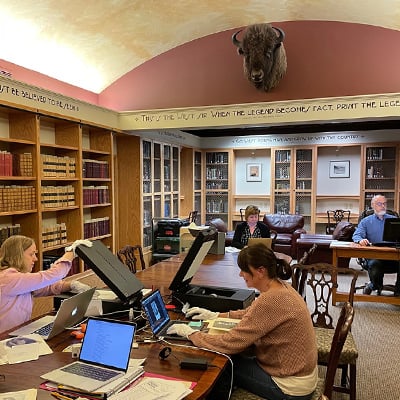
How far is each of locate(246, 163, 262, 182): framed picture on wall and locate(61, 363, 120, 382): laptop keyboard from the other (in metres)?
7.81

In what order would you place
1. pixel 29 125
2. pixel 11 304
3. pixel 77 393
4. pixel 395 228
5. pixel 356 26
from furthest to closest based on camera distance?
1. pixel 356 26
2. pixel 395 228
3. pixel 29 125
4. pixel 11 304
5. pixel 77 393

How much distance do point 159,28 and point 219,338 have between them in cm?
443

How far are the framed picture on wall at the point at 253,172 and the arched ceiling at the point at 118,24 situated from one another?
13.6ft

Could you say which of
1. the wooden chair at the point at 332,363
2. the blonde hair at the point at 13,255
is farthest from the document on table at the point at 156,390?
the blonde hair at the point at 13,255

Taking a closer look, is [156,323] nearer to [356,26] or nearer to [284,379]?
[284,379]

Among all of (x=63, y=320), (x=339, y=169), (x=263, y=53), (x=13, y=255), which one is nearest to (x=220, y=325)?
(x=63, y=320)

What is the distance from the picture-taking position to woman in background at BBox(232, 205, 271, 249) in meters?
4.70

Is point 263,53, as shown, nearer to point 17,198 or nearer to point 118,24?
point 118,24

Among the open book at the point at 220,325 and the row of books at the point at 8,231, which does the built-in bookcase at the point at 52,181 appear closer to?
the row of books at the point at 8,231

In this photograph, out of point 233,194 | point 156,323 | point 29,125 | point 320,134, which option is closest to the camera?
point 156,323

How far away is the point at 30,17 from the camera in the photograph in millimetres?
3850

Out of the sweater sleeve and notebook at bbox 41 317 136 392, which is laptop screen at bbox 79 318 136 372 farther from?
the sweater sleeve

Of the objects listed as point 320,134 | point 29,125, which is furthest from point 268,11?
point 320,134

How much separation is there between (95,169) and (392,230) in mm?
3837
